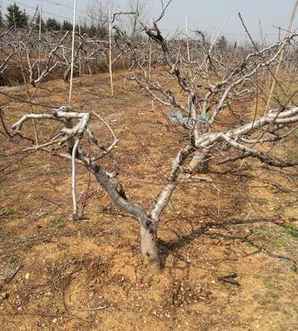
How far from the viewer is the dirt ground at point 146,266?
283 cm

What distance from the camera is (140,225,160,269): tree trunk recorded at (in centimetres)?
305

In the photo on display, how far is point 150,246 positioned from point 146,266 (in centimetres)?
18

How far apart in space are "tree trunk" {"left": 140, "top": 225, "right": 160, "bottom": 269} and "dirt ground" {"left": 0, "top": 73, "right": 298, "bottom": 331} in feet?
0.25

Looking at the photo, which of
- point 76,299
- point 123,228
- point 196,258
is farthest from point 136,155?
point 76,299

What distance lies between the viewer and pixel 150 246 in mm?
3084

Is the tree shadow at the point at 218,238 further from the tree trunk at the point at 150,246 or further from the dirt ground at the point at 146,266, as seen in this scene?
the tree trunk at the point at 150,246

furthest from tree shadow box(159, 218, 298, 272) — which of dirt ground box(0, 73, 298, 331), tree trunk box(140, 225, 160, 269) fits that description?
tree trunk box(140, 225, 160, 269)

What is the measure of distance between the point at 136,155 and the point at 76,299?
311 cm

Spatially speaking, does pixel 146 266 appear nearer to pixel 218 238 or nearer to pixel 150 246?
pixel 150 246

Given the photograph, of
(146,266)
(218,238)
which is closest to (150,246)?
(146,266)

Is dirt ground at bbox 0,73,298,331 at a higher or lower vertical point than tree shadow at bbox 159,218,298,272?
lower

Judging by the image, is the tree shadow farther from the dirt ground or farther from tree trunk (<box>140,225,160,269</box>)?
tree trunk (<box>140,225,160,269</box>)

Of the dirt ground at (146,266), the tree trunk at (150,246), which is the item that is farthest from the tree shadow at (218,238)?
the tree trunk at (150,246)

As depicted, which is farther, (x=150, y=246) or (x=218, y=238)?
(x=218, y=238)
